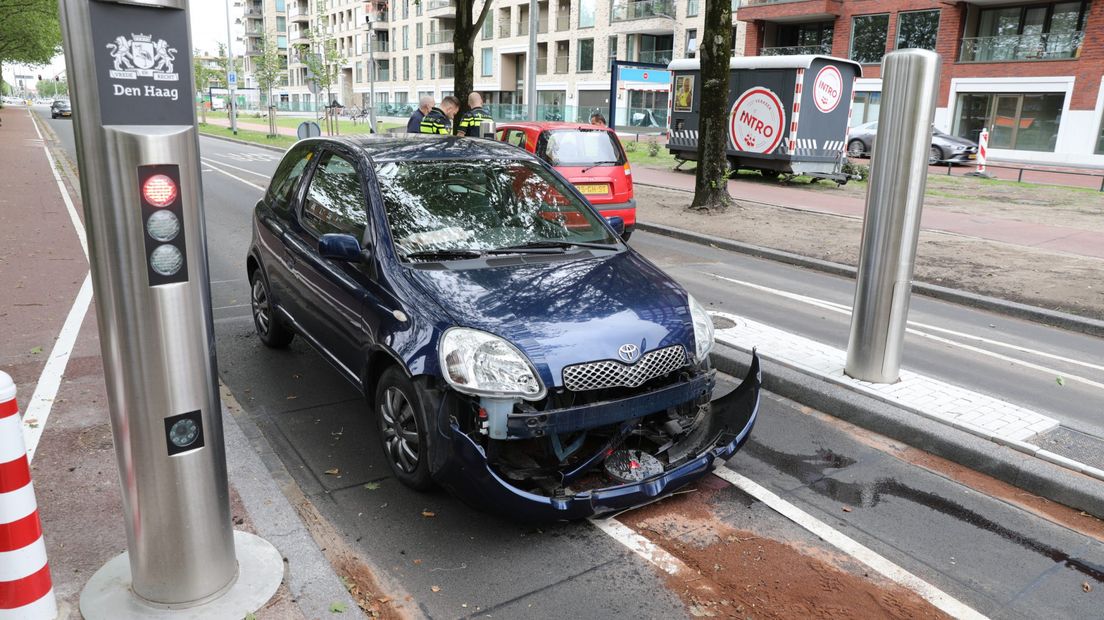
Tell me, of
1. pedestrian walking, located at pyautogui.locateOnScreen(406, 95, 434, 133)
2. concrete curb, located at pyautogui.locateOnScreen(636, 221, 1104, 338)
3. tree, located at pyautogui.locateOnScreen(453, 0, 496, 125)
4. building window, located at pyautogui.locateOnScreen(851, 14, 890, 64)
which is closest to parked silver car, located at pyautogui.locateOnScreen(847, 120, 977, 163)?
building window, located at pyautogui.locateOnScreen(851, 14, 890, 64)

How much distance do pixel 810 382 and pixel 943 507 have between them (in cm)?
153

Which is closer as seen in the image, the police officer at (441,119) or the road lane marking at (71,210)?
the road lane marking at (71,210)

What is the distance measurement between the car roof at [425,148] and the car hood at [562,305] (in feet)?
3.52

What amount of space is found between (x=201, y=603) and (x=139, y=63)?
6.20ft

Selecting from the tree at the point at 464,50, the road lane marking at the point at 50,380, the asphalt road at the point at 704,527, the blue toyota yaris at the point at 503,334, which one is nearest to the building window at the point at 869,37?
the tree at the point at 464,50

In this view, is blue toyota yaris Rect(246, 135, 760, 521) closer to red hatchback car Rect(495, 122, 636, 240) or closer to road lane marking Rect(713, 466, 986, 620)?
road lane marking Rect(713, 466, 986, 620)

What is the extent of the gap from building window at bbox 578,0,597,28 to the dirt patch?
5409 centimetres

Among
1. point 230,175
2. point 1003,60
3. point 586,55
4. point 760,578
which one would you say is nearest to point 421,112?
point 230,175

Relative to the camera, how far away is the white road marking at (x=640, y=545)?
3.47m

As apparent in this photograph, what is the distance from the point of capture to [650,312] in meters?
3.94

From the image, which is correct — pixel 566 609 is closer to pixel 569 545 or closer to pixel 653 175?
pixel 569 545

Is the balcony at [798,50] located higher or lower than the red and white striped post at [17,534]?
higher

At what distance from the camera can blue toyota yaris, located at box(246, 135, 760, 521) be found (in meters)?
3.49

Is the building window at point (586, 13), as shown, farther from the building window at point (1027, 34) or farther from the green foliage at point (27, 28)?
the green foliage at point (27, 28)
